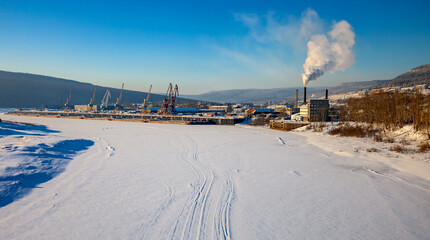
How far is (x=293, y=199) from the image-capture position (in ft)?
24.6

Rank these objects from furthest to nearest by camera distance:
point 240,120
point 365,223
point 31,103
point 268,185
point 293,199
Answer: point 31,103
point 240,120
point 268,185
point 293,199
point 365,223

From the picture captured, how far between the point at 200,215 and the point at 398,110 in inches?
824

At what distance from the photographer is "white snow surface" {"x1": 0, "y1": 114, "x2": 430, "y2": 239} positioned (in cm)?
548

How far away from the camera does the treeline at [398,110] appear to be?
56.7 feet

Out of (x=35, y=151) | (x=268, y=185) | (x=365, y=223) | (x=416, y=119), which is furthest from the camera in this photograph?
(x=416, y=119)

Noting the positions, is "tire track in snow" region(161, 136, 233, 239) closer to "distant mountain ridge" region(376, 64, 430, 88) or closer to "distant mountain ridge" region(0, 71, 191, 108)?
"distant mountain ridge" region(376, 64, 430, 88)

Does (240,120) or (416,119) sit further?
(240,120)

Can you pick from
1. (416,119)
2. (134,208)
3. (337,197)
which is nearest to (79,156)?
(134,208)

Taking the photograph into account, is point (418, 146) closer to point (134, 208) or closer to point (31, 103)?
point (134, 208)

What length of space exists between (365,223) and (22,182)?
9875mm

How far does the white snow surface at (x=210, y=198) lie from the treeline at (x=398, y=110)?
6833 millimetres

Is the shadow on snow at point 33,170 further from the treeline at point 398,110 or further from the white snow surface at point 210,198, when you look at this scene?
the treeline at point 398,110

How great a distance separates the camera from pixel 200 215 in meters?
6.16

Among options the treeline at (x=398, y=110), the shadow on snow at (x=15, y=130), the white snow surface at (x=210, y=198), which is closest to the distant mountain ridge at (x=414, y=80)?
the treeline at (x=398, y=110)
